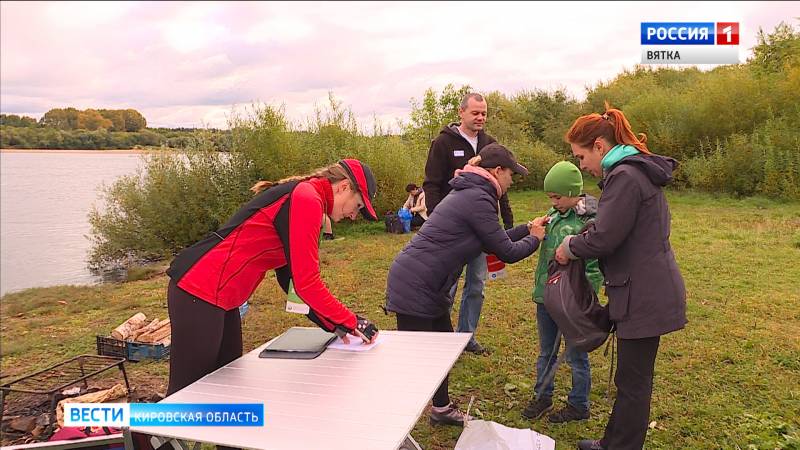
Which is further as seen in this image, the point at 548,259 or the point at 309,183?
the point at 548,259

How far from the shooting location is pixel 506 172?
3049 mm

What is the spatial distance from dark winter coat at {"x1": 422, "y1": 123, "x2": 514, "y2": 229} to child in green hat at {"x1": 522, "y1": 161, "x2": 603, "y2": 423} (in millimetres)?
1189

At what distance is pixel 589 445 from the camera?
9.95 ft

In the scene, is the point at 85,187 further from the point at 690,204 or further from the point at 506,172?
the point at 690,204

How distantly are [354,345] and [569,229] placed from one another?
4.64 ft

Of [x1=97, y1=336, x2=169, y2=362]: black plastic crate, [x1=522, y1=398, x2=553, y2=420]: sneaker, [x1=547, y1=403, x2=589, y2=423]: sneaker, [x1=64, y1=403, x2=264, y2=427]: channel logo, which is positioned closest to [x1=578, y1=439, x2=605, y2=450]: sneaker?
[x1=547, y1=403, x2=589, y2=423]: sneaker

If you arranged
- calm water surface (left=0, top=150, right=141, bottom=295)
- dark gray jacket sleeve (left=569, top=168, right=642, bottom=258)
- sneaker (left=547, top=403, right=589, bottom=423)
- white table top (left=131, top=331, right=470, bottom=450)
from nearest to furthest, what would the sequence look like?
1. white table top (left=131, top=331, right=470, bottom=450)
2. dark gray jacket sleeve (left=569, top=168, right=642, bottom=258)
3. sneaker (left=547, top=403, right=589, bottom=423)
4. calm water surface (left=0, top=150, right=141, bottom=295)

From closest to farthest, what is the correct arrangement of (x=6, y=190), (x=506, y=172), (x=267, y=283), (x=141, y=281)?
(x=506, y=172) < (x=267, y=283) < (x=141, y=281) < (x=6, y=190)

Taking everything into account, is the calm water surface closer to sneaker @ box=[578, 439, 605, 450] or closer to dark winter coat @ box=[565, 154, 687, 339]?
sneaker @ box=[578, 439, 605, 450]

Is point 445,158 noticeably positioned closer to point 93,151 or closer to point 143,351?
point 143,351

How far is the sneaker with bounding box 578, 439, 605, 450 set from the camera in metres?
3.00

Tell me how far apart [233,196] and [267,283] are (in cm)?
456

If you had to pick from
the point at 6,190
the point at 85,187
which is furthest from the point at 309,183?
the point at 6,190

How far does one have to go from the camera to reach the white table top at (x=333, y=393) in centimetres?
171
